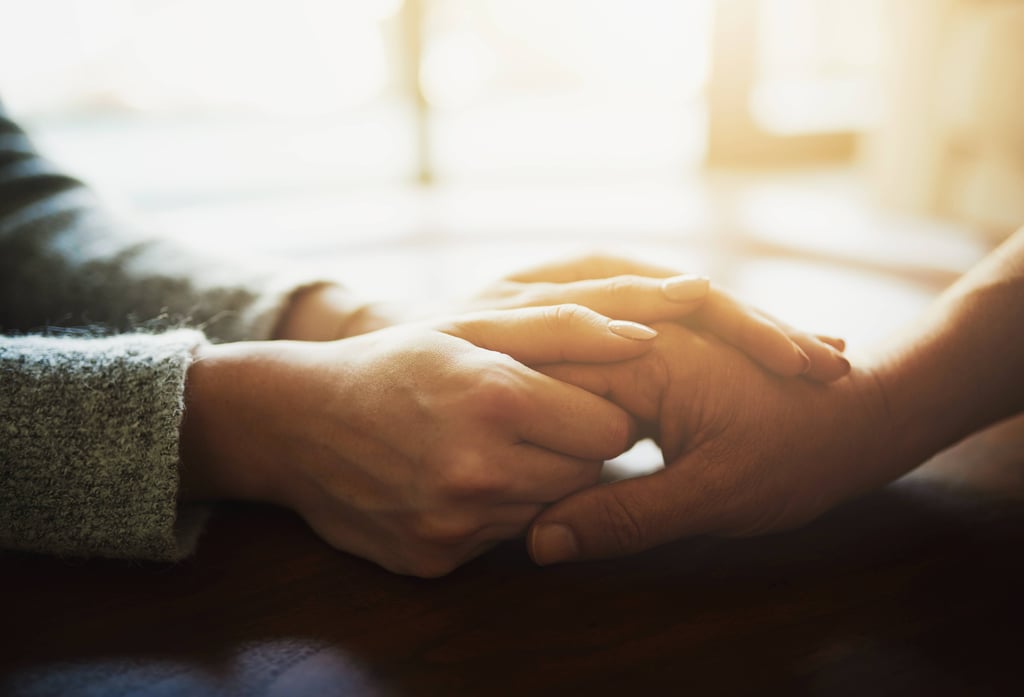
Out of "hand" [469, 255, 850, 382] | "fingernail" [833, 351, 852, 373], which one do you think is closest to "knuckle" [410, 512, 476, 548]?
"hand" [469, 255, 850, 382]

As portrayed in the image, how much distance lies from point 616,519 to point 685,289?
208 millimetres

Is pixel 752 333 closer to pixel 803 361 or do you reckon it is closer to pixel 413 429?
pixel 803 361

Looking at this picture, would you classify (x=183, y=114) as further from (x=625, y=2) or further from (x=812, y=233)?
(x=812, y=233)

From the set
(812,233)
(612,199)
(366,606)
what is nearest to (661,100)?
(612,199)

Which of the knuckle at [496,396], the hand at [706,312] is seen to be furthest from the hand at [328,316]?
the knuckle at [496,396]

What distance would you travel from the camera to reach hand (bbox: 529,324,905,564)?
1.81 feet

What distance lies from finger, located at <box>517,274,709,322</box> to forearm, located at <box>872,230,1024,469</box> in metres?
0.18

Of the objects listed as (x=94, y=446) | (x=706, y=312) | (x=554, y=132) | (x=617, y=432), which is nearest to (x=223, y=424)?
(x=94, y=446)

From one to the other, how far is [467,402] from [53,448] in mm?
302

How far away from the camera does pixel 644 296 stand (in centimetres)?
64

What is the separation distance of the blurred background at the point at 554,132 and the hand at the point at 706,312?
381 millimetres

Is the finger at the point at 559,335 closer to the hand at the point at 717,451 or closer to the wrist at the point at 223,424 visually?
the hand at the point at 717,451

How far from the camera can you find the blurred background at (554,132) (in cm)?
184

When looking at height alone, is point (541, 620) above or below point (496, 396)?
below
